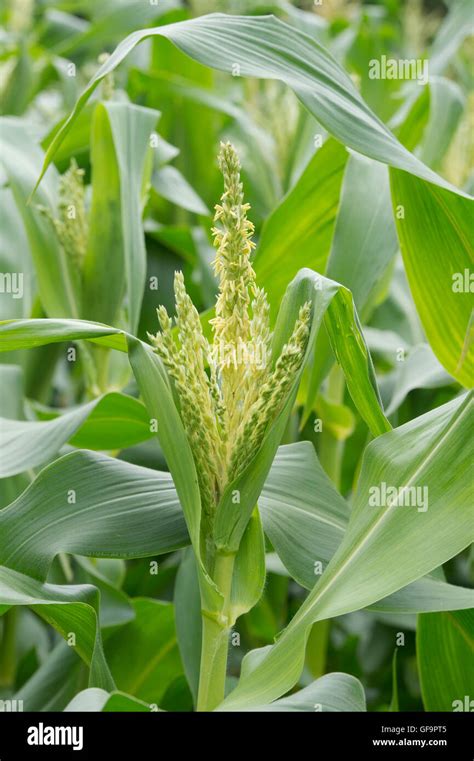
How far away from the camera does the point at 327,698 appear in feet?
2.15

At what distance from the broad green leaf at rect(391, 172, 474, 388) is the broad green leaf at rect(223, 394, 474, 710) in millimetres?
147

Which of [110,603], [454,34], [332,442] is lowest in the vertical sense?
[110,603]

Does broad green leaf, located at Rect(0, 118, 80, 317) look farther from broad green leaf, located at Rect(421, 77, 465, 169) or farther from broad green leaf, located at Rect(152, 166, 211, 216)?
broad green leaf, located at Rect(421, 77, 465, 169)

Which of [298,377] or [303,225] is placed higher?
[303,225]

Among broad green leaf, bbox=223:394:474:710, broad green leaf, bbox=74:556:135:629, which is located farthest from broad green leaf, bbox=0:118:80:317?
broad green leaf, bbox=223:394:474:710

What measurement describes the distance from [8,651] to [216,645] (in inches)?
25.2

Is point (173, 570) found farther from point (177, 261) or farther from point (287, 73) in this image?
point (287, 73)

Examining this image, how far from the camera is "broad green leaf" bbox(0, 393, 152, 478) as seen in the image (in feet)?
2.72

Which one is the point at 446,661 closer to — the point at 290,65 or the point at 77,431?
the point at 77,431

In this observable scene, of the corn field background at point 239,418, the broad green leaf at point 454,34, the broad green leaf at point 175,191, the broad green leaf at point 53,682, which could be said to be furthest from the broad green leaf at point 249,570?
the broad green leaf at point 454,34

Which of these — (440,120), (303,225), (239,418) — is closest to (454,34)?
(440,120)

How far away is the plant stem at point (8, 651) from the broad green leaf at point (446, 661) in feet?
1.92
